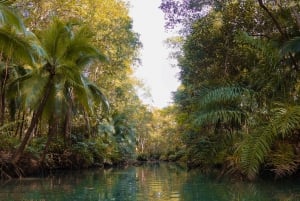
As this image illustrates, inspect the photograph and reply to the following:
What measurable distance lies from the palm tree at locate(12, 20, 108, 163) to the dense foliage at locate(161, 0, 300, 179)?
4185 mm

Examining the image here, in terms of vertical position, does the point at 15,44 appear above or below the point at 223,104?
above

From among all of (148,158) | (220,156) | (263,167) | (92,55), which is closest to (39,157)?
(92,55)

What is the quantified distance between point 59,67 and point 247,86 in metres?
6.43

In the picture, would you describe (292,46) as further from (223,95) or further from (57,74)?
(57,74)

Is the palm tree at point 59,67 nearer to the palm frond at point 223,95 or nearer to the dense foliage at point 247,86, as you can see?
the dense foliage at point 247,86

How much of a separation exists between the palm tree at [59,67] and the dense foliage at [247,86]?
4185 millimetres

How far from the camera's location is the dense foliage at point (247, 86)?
10.5 metres

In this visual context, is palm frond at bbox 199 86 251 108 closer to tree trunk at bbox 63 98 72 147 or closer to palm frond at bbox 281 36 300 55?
palm frond at bbox 281 36 300 55

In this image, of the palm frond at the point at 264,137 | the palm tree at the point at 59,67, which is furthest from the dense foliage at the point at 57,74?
the palm frond at the point at 264,137

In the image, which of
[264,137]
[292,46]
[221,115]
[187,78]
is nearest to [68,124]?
[187,78]

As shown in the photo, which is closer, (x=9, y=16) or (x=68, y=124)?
(x=9, y=16)

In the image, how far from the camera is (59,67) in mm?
14008

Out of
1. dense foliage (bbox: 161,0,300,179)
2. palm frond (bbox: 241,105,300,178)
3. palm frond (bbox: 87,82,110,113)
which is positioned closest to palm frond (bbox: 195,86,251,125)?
dense foliage (bbox: 161,0,300,179)

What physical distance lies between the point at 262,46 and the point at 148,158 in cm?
4363
